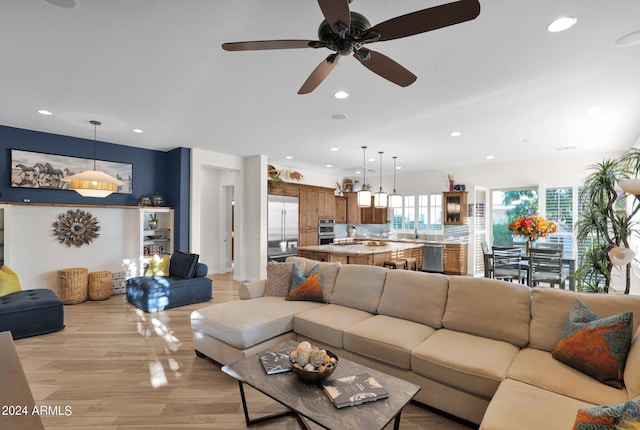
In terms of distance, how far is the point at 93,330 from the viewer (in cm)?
378

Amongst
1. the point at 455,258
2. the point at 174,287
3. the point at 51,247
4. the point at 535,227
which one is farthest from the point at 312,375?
the point at 455,258

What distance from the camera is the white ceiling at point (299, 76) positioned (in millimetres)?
2064

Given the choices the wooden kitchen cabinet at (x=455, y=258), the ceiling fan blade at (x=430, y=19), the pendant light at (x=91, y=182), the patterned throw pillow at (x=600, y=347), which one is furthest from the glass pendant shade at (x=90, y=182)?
the wooden kitchen cabinet at (x=455, y=258)

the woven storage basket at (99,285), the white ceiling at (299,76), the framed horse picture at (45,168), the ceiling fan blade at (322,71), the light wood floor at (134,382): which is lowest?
the light wood floor at (134,382)

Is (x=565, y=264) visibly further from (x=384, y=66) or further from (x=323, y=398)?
(x=323, y=398)

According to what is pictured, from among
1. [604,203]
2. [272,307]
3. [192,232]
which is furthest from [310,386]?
[192,232]

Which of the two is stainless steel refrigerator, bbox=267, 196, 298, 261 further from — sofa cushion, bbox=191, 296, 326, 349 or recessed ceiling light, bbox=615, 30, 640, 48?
recessed ceiling light, bbox=615, 30, 640, 48

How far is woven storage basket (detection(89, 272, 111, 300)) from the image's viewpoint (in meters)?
5.04

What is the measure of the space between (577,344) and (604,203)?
1822 millimetres

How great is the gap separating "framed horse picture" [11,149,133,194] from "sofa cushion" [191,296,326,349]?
3.77 meters

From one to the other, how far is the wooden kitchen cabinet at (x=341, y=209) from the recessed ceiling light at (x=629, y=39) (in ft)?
23.3

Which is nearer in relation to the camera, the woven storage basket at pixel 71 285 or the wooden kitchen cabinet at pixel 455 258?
the woven storage basket at pixel 71 285

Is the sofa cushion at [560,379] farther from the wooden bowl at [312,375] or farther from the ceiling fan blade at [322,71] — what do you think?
the ceiling fan blade at [322,71]

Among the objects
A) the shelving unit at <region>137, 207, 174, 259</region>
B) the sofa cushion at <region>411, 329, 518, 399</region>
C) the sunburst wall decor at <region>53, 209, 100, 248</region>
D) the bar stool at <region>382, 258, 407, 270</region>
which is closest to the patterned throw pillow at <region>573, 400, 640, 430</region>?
the sofa cushion at <region>411, 329, 518, 399</region>
